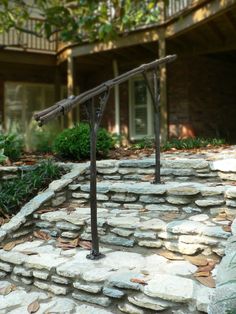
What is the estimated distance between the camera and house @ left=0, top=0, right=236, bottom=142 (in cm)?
891

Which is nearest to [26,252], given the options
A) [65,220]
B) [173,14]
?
[65,220]

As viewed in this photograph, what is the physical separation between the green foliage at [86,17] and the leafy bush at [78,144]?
204cm

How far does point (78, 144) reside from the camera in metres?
5.97

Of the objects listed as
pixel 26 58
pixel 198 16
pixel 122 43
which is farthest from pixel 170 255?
pixel 26 58

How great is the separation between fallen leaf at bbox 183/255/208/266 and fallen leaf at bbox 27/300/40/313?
1.10m

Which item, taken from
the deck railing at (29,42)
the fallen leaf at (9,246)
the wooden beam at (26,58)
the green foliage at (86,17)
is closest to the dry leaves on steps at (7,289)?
the fallen leaf at (9,246)

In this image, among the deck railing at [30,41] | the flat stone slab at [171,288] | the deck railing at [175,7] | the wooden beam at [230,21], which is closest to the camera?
the flat stone slab at [171,288]

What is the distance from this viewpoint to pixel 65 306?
282 cm

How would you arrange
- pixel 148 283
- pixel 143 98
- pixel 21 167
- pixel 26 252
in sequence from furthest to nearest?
pixel 143 98
pixel 21 167
pixel 26 252
pixel 148 283

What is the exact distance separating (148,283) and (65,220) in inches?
53.3

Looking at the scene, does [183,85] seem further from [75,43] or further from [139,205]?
[139,205]

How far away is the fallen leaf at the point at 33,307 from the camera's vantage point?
2775 mm

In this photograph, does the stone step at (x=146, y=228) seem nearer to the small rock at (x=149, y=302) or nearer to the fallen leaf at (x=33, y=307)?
the small rock at (x=149, y=302)

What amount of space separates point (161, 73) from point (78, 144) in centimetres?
381
